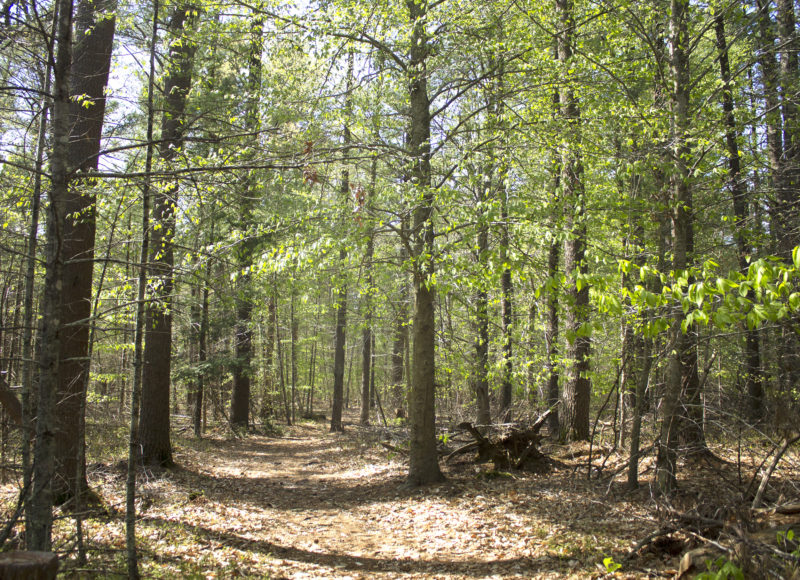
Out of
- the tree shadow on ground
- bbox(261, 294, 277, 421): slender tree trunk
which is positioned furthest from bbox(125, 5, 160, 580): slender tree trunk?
bbox(261, 294, 277, 421): slender tree trunk

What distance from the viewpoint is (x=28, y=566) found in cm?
258

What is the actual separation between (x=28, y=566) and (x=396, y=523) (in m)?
5.40

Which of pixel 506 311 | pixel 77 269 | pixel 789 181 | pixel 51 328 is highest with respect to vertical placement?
pixel 789 181

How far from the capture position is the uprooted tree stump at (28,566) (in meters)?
2.53

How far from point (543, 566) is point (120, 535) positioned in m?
5.15

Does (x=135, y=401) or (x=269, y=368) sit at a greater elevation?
(x=135, y=401)

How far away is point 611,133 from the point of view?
7.68 metres

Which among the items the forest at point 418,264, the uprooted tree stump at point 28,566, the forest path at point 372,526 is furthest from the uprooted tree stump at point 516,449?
the uprooted tree stump at point 28,566

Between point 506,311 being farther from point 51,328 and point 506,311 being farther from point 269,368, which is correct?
point 51,328

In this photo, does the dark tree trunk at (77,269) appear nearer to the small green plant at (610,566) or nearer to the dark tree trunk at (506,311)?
the dark tree trunk at (506,311)

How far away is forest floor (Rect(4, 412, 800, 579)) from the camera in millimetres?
5387

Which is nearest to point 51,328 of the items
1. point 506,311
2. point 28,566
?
point 28,566

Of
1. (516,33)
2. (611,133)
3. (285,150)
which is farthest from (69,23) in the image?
(611,133)

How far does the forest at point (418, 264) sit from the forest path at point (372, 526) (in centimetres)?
6
